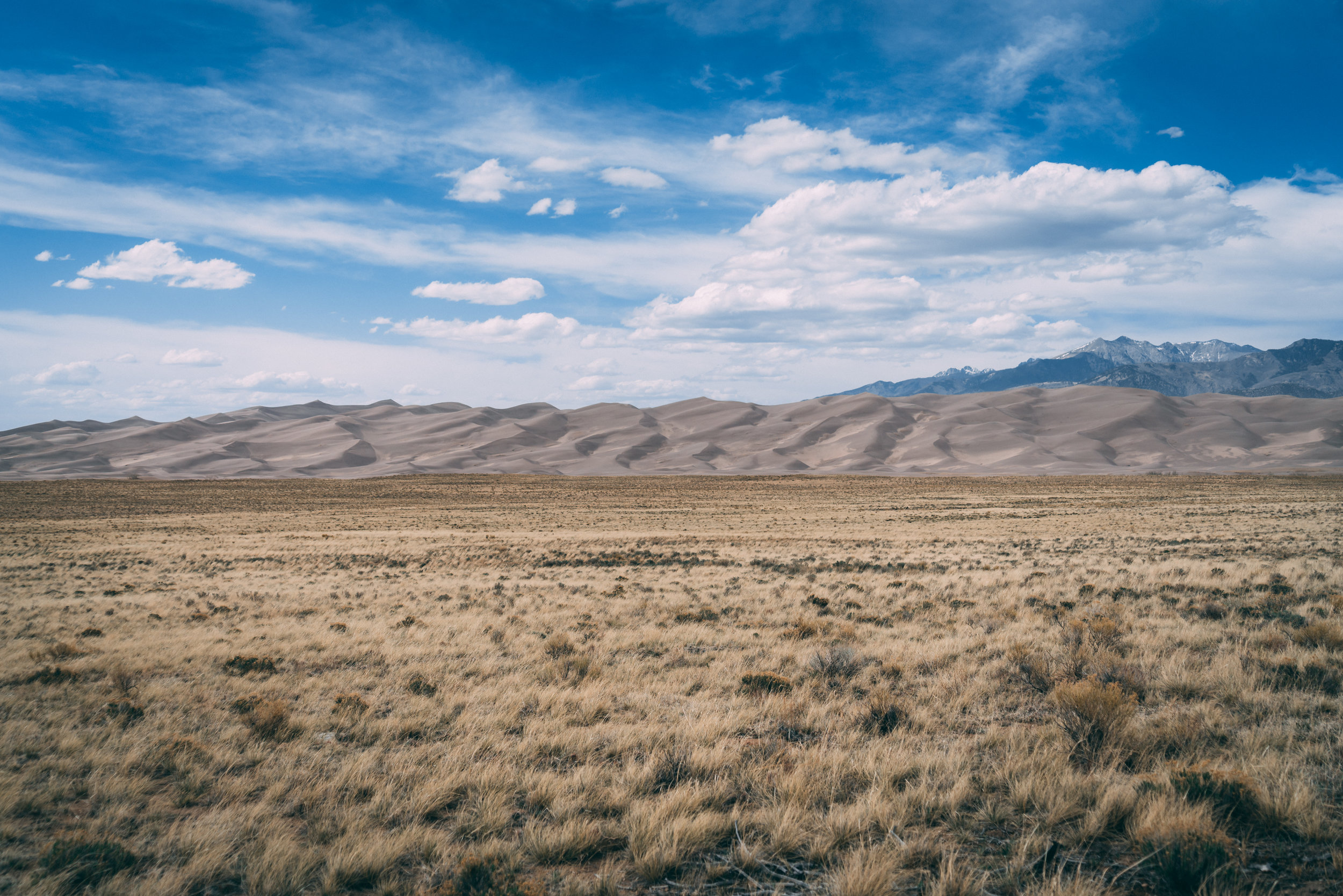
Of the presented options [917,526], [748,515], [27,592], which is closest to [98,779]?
[27,592]

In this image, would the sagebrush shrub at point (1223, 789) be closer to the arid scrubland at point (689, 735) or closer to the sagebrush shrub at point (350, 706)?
the arid scrubland at point (689, 735)

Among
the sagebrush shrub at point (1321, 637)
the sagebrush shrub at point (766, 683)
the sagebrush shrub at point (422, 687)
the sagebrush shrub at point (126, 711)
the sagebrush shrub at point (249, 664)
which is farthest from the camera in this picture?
the sagebrush shrub at point (249, 664)

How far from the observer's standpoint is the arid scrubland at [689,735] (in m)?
4.33

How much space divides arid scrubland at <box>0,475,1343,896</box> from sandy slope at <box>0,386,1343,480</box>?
122m

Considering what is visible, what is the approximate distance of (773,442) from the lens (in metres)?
175

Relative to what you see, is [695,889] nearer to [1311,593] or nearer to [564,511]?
[1311,593]

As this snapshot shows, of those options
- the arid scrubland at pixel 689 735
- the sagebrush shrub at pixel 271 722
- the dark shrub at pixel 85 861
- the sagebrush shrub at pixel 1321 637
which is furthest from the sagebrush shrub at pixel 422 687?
the sagebrush shrub at pixel 1321 637

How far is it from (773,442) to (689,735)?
170 metres

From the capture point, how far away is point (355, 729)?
690 cm

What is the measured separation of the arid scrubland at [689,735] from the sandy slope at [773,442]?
122 metres

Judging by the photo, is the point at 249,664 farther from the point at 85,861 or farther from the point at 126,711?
the point at 85,861

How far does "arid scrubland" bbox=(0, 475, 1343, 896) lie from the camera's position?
14.2ft

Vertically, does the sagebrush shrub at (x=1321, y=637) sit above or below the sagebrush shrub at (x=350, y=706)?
above

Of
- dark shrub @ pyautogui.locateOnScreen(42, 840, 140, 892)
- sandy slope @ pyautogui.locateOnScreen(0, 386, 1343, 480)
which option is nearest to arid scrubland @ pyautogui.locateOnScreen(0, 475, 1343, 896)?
dark shrub @ pyautogui.locateOnScreen(42, 840, 140, 892)
